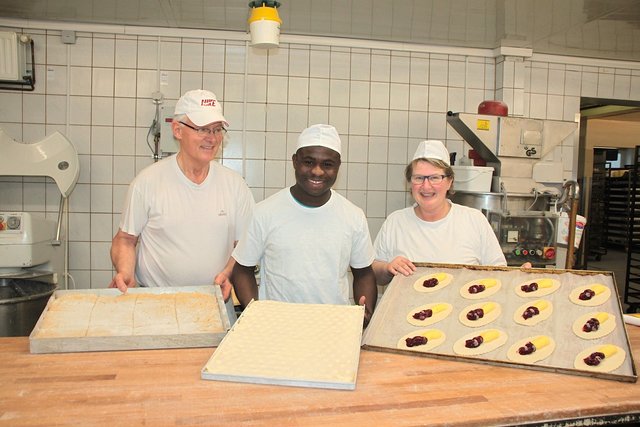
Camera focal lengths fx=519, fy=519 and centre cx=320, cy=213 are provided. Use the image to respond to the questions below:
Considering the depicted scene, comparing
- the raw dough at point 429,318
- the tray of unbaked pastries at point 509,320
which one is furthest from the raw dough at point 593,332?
the raw dough at point 429,318

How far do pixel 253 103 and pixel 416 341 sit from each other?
106 inches

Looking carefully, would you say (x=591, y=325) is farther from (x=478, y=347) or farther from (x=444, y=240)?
(x=444, y=240)

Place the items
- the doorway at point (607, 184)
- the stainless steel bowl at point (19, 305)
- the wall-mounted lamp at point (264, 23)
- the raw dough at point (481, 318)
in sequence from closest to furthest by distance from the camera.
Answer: the raw dough at point (481, 318)
the wall-mounted lamp at point (264, 23)
the stainless steel bowl at point (19, 305)
the doorway at point (607, 184)

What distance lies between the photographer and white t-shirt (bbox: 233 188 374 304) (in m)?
1.84

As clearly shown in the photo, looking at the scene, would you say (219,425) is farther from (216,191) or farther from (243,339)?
(216,191)

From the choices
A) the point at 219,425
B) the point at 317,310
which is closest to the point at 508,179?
the point at 317,310

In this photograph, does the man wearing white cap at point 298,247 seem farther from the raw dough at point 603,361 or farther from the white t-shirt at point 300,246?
the raw dough at point 603,361

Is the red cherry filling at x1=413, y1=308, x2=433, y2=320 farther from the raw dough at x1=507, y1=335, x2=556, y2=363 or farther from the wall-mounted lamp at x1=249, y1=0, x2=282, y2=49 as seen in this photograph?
the wall-mounted lamp at x1=249, y1=0, x2=282, y2=49

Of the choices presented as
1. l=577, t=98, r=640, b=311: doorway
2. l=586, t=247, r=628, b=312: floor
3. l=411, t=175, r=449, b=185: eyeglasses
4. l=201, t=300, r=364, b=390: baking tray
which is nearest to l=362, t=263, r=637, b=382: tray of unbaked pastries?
l=201, t=300, r=364, b=390: baking tray

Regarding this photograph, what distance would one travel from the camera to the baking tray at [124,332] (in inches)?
55.5

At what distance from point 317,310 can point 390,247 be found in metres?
0.71

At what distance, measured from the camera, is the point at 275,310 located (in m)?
1.60

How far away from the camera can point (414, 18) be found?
3.29m

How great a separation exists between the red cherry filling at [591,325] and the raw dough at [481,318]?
0.78 ft
